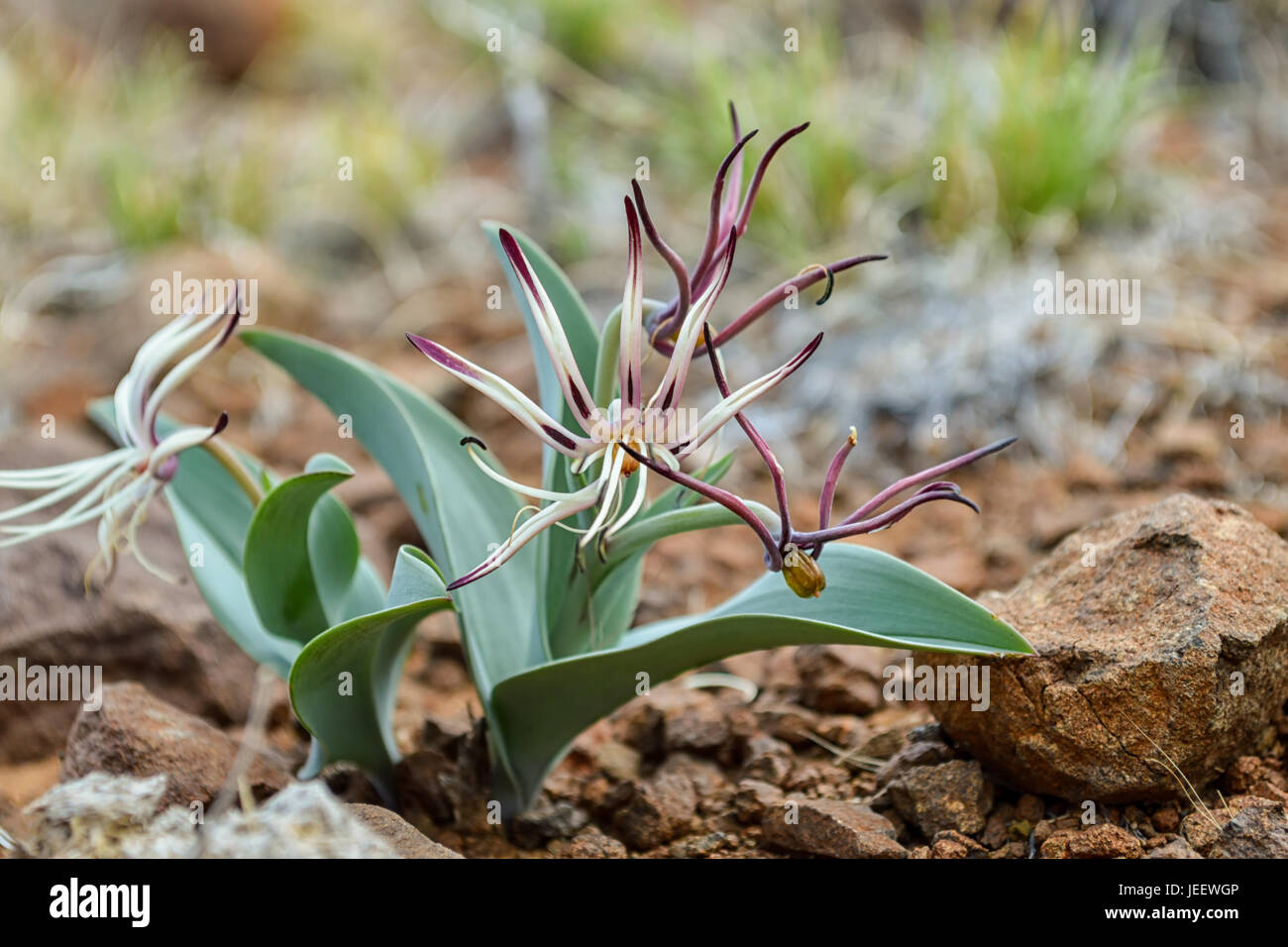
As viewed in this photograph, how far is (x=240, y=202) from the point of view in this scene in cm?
461

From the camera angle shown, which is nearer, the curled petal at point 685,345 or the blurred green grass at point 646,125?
the curled petal at point 685,345

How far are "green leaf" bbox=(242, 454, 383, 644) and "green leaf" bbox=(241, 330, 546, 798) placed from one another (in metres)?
0.11

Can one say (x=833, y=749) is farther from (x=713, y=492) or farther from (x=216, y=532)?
(x=216, y=532)

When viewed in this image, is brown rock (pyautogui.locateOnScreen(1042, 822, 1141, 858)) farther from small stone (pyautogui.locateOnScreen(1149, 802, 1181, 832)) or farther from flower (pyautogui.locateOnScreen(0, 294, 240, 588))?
flower (pyautogui.locateOnScreen(0, 294, 240, 588))

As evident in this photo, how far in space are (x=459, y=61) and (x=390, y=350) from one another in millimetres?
3160

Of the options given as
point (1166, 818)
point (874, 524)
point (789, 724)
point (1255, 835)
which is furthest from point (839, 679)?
point (874, 524)

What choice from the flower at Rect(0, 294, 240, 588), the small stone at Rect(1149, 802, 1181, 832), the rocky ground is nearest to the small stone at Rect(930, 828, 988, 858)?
the rocky ground

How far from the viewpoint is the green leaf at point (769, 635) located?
4.26 ft

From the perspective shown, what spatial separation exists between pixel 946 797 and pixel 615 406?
737 mm

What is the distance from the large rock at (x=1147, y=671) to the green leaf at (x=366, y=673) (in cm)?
70

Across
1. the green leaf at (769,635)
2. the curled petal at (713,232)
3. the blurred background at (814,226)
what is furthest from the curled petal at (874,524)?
the blurred background at (814,226)

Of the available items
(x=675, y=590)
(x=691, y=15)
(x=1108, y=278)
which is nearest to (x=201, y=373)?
(x=675, y=590)

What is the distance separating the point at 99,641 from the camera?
83.0 inches

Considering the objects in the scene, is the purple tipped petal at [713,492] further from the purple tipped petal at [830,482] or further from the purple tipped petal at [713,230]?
the purple tipped petal at [713,230]
